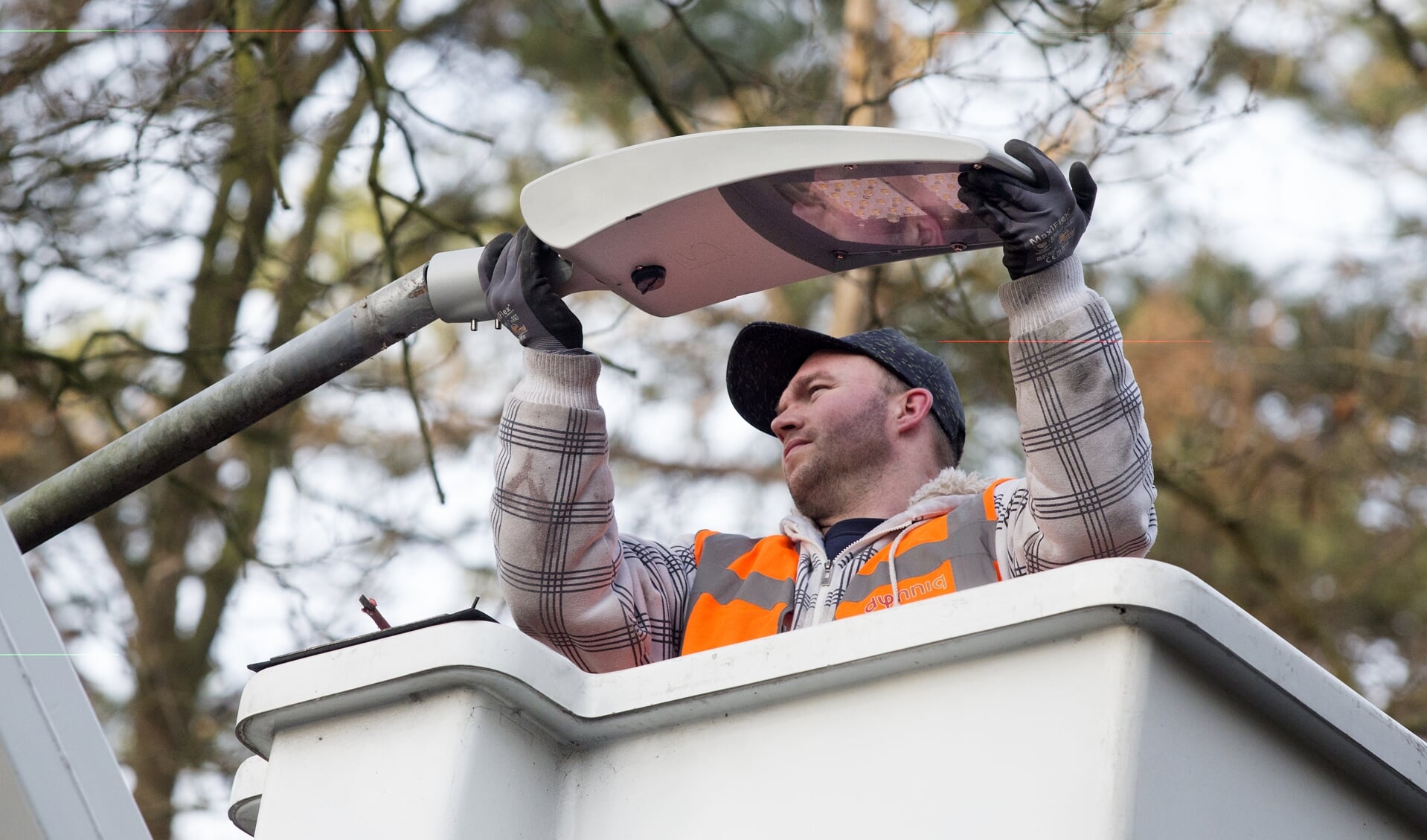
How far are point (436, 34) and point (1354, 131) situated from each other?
461cm

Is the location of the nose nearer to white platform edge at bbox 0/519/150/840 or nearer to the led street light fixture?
the led street light fixture

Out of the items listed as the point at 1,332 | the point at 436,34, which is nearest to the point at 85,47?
the point at 1,332

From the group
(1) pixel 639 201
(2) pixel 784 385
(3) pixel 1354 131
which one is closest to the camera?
(1) pixel 639 201

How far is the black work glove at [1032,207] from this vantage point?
2.14m

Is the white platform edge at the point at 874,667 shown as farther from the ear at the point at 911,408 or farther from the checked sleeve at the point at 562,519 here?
the ear at the point at 911,408

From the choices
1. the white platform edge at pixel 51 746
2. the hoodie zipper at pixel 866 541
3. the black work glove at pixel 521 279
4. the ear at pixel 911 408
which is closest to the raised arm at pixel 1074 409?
the hoodie zipper at pixel 866 541

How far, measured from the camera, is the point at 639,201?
1.95 meters

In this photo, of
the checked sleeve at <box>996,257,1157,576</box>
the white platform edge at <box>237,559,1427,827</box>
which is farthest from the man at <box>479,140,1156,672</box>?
the white platform edge at <box>237,559,1427,827</box>

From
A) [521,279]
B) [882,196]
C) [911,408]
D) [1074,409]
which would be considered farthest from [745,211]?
[911,408]

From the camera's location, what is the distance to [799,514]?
3.11m

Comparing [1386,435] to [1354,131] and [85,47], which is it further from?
[85,47]

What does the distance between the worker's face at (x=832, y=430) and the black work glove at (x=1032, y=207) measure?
782 mm

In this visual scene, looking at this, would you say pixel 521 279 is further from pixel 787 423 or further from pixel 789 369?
pixel 789 369

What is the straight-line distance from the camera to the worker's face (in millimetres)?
3109
